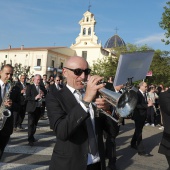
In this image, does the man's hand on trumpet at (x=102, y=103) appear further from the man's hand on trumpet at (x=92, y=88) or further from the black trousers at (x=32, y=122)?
the black trousers at (x=32, y=122)

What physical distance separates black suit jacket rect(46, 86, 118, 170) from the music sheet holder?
0.48m

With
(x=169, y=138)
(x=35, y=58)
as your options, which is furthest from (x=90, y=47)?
(x=169, y=138)

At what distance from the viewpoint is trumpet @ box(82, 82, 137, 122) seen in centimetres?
217

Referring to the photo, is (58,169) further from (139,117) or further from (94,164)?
(139,117)

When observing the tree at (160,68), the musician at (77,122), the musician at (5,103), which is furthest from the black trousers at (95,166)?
the tree at (160,68)

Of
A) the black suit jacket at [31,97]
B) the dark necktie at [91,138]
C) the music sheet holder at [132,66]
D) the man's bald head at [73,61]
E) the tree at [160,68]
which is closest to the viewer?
the dark necktie at [91,138]

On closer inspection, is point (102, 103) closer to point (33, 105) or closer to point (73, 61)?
point (73, 61)

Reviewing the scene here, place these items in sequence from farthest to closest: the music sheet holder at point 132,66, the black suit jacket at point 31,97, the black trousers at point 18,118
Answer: the black trousers at point 18,118 < the black suit jacket at point 31,97 < the music sheet holder at point 132,66

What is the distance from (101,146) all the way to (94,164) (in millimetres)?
171

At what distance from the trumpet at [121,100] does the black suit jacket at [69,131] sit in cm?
22

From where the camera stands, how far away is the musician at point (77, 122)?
2.11 metres

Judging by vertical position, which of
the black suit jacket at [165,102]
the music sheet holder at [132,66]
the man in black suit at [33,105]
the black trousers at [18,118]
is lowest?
the black trousers at [18,118]

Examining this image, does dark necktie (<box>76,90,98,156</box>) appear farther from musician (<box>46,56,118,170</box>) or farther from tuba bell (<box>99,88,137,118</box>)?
tuba bell (<box>99,88,137,118</box>)

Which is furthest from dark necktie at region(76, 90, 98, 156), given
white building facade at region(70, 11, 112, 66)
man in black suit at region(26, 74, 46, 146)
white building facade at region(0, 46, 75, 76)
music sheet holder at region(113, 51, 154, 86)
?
white building facade at region(70, 11, 112, 66)
